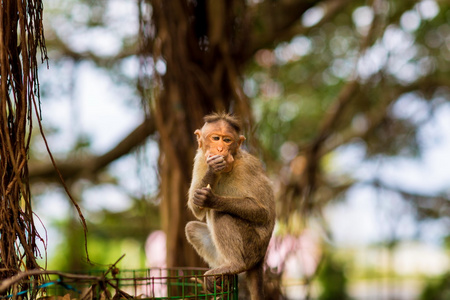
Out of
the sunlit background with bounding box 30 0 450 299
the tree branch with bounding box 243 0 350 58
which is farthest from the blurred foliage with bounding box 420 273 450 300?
the tree branch with bounding box 243 0 350 58

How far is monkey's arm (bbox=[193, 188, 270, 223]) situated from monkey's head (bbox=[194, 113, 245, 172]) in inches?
8.4

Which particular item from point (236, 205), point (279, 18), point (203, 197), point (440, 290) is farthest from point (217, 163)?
point (440, 290)

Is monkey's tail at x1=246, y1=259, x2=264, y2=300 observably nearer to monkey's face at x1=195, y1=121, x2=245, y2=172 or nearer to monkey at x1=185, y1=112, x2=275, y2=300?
monkey at x1=185, y1=112, x2=275, y2=300

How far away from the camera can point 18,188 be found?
2.26m

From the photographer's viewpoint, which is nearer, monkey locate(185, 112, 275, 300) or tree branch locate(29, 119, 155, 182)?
monkey locate(185, 112, 275, 300)

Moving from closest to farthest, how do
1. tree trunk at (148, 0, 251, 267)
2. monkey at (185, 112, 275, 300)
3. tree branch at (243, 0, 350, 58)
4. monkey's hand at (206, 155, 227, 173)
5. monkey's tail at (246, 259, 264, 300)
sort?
monkey's hand at (206, 155, 227, 173) → monkey at (185, 112, 275, 300) → monkey's tail at (246, 259, 264, 300) → tree trunk at (148, 0, 251, 267) → tree branch at (243, 0, 350, 58)

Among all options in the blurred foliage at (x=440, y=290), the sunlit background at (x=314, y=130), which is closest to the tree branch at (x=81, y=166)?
the sunlit background at (x=314, y=130)

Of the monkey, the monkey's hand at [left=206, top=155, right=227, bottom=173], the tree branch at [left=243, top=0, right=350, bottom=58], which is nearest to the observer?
the monkey's hand at [left=206, top=155, right=227, bottom=173]

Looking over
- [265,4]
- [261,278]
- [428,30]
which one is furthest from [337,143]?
[261,278]

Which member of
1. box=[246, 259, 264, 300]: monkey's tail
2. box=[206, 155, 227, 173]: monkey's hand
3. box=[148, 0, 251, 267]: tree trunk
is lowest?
box=[246, 259, 264, 300]: monkey's tail

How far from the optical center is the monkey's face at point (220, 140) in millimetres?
2982

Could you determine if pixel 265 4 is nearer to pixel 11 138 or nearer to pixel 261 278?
pixel 261 278

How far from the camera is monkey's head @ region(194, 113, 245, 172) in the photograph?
2988 millimetres

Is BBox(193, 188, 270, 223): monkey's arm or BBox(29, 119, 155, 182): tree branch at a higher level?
BBox(29, 119, 155, 182): tree branch
